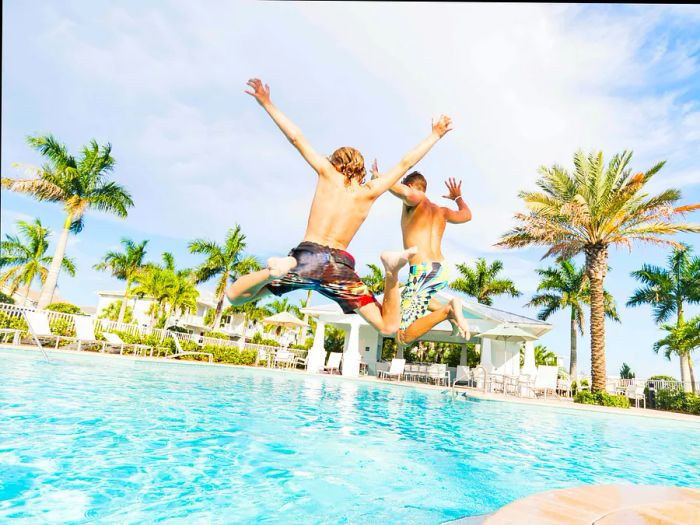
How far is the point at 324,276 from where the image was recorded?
3352mm

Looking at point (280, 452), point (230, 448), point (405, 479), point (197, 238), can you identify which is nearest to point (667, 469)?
point (405, 479)

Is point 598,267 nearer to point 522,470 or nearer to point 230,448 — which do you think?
point 522,470

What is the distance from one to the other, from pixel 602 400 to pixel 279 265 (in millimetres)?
18109

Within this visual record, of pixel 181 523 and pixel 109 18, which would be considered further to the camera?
pixel 109 18

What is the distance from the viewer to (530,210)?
19156 mm

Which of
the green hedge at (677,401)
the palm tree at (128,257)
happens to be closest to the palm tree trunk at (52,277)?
the palm tree at (128,257)

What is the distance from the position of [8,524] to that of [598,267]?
19854 millimetres

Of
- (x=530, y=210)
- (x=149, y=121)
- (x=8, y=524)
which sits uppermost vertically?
(x=530, y=210)

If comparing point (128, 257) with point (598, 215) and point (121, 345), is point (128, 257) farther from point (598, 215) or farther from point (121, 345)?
point (598, 215)

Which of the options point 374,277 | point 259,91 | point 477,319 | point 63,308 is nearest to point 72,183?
point 63,308

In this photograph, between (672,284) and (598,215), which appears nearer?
(598,215)

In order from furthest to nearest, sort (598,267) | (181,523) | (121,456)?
(598,267) < (121,456) < (181,523)

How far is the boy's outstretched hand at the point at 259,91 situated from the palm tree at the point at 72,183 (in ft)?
76.4

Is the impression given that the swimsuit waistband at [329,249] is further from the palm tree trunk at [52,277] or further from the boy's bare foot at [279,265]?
the palm tree trunk at [52,277]
